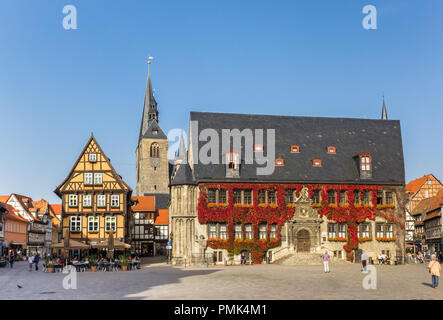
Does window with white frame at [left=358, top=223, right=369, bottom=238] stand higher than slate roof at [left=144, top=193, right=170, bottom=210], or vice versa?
slate roof at [left=144, top=193, right=170, bottom=210]

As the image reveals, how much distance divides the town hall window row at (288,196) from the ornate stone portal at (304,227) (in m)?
0.90

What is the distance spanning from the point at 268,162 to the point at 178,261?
1309 cm

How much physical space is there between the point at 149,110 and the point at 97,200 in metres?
72.4

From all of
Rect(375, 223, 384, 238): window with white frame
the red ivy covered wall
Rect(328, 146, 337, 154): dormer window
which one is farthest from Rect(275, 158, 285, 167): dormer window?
Rect(375, 223, 384, 238): window with white frame

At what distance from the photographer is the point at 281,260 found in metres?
50.9

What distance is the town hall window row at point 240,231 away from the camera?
52250 mm

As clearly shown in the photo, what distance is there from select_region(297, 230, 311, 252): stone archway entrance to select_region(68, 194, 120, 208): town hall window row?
19.1 m

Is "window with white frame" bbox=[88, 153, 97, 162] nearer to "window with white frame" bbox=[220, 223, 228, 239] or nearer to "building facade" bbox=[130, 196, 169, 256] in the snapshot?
"window with white frame" bbox=[220, 223, 228, 239]

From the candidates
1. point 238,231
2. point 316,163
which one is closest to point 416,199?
point 316,163

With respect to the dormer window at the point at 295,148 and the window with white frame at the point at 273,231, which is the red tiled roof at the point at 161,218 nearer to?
the dormer window at the point at 295,148

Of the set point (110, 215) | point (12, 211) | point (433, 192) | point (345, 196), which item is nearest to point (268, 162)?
point (345, 196)

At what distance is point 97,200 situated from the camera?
57.6 m

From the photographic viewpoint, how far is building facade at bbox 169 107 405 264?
52219 millimetres

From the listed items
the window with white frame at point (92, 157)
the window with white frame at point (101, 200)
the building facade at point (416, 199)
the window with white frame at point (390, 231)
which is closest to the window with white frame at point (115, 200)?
the window with white frame at point (101, 200)
